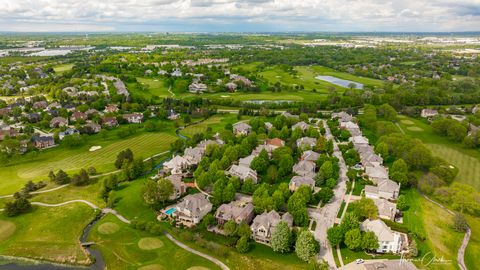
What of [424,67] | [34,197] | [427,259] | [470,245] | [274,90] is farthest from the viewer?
[424,67]

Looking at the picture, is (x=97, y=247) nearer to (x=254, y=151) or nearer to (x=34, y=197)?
(x=34, y=197)

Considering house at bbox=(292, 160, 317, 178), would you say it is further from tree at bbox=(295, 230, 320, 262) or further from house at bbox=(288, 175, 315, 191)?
tree at bbox=(295, 230, 320, 262)

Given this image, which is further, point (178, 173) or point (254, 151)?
point (254, 151)

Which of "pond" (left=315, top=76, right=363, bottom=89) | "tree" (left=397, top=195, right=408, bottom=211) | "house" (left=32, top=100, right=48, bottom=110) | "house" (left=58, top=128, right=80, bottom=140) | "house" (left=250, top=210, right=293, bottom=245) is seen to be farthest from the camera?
"pond" (left=315, top=76, right=363, bottom=89)

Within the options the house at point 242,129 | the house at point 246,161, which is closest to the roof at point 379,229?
the house at point 246,161

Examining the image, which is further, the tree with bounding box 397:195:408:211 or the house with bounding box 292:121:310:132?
the house with bounding box 292:121:310:132

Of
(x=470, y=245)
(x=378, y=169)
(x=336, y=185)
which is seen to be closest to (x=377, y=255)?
(x=470, y=245)

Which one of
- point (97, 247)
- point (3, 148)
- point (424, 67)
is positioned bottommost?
point (97, 247)

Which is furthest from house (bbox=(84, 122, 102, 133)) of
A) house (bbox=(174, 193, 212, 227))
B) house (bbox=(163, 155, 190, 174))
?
house (bbox=(174, 193, 212, 227))
